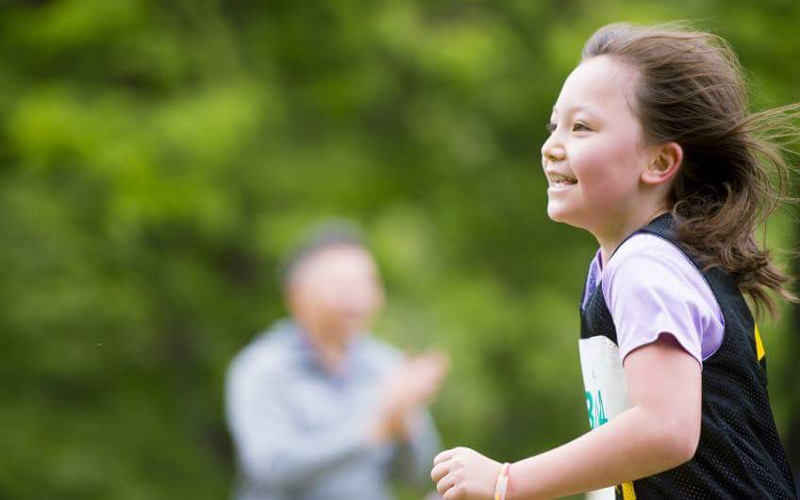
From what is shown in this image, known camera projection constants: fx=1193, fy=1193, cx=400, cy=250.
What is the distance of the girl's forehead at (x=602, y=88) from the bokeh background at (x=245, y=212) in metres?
6.04

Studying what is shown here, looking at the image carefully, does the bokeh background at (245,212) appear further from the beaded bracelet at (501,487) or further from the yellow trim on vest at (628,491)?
the beaded bracelet at (501,487)

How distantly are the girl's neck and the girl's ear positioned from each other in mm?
55

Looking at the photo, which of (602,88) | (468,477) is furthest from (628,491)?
(602,88)

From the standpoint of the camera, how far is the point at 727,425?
192 centimetres

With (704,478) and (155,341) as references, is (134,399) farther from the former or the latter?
(704,478)

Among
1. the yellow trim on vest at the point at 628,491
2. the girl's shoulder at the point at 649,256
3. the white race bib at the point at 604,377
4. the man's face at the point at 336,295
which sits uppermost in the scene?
the man's face at the point at 336,295

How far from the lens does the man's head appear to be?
223 inches

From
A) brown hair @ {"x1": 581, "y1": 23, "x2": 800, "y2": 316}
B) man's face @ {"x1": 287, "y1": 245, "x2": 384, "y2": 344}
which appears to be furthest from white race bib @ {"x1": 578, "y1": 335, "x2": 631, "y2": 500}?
man's face @ {"x1": 287, "y1": 245, "x2": 384, "y2": 344}

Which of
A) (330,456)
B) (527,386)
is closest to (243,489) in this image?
(330,456)

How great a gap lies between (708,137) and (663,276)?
344 millimetres

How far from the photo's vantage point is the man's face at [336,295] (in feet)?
18.6

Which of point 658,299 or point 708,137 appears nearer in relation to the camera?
point 658,299

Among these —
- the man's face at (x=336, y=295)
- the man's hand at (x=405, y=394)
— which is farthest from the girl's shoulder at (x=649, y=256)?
the man's face at (x=336, y=295)

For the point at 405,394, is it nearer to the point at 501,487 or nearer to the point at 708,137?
the point at 708,137
